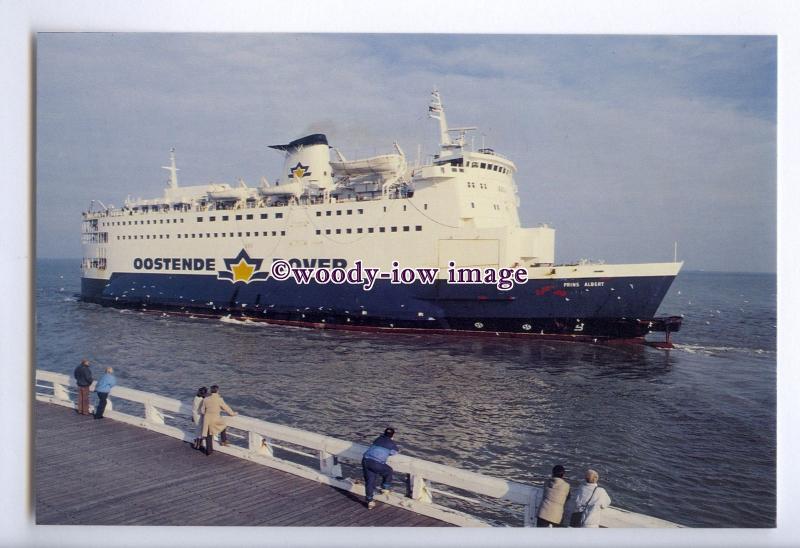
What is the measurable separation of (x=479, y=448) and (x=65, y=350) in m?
5.91

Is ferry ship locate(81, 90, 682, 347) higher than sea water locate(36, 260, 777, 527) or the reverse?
higher

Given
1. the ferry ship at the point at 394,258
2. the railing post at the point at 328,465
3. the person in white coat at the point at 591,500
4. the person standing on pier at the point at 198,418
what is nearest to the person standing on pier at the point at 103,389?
the person standing on pier at the point at 198,418

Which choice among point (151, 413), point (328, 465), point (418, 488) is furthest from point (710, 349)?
point (151, 413)

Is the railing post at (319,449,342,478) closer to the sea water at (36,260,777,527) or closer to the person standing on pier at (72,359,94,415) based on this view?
the sea water at (36,260,777,527)

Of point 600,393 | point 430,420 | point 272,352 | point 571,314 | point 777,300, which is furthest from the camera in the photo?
point 571,314

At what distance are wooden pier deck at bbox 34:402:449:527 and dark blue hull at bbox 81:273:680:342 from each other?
736 cm

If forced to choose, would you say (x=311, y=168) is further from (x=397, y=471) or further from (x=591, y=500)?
(x=591, y=500)

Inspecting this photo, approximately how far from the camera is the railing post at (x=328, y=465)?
171 inches

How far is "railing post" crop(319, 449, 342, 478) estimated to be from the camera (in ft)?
14.3

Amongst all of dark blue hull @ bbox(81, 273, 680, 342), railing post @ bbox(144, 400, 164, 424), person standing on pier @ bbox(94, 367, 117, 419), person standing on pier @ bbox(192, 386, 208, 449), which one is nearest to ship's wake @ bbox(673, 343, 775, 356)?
dark blue hull @ bbox(81, 273, 680, 342)

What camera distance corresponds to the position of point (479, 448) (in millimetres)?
7219

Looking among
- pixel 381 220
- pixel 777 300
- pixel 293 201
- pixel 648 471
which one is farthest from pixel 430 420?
pixel 293 201

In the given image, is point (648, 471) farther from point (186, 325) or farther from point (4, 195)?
point (186, 325)

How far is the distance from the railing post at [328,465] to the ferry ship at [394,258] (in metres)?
7.14
